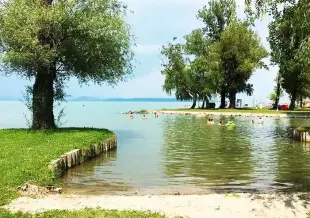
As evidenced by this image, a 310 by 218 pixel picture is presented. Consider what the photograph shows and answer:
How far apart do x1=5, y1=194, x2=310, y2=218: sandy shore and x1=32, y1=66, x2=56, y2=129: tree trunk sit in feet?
62.1

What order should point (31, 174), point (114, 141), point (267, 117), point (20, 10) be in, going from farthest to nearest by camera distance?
1. point (267, 117)
2. point (114, 141)
3. point (20, 10)
4. point (31, 174)

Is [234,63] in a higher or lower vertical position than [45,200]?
higher

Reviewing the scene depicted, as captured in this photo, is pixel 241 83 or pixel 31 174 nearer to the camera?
pixel 31 174

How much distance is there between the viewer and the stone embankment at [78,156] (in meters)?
19.4

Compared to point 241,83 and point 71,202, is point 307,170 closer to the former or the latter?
point 71,202

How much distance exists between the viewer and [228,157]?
26.7m

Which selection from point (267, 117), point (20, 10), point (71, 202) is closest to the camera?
point (71, 202)

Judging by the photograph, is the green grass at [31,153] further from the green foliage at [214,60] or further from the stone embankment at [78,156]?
the green foliage at [214,60]

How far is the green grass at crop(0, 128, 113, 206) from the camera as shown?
15.3 metres

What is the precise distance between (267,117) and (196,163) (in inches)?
1953

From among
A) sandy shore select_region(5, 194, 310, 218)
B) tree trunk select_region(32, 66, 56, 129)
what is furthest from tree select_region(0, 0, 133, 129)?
sandy shore select_region(5, 194, 310, 218)

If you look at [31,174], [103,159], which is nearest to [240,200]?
[31,174]

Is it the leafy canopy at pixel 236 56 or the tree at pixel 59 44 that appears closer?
the tree at pixel 59 44

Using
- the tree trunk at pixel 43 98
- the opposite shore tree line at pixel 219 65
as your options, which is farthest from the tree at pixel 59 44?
the opposite shore tree line at pixel 219 65
